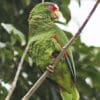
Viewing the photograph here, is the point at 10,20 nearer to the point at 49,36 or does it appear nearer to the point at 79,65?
the point at 79,65

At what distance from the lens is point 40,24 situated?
298 centimetres

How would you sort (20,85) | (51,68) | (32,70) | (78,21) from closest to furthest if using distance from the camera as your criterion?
1. (51,68)
2. (20,85)
3. (32,70)
4. (78,21)

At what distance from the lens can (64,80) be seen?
9.64 ft

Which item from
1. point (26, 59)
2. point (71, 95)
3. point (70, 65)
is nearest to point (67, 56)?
point (70, 65)

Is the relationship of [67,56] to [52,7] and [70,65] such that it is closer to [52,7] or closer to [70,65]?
[70,65]

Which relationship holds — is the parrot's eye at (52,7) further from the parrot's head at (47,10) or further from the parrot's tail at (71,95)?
the parrot's tail at (71,95)

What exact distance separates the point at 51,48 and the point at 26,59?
613 millimetres

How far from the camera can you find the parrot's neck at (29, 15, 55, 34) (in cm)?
296

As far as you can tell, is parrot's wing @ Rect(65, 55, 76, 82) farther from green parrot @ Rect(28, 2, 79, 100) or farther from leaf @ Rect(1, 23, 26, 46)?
leaf @ Rect(1, 23, 26, 46)

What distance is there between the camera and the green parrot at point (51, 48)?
288cm

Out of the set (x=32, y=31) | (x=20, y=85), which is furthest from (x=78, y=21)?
(x=32, y=31)

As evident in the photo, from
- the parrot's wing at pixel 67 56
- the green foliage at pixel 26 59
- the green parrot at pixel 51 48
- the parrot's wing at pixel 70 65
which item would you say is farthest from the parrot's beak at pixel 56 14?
the green foliage at pixel 26 59

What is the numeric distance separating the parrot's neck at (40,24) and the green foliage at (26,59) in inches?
16.2

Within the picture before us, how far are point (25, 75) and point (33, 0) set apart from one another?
56 centimetres
